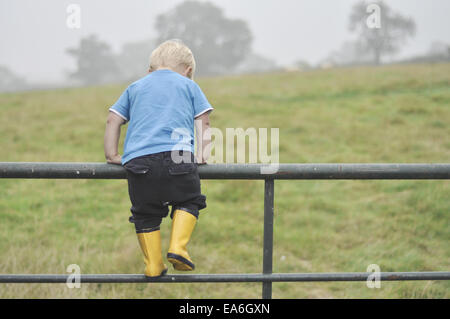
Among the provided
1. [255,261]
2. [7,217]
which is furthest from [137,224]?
[7,217]

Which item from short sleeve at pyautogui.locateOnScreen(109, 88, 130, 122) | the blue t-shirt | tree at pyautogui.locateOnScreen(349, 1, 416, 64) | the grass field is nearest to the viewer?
the blue t-shirt

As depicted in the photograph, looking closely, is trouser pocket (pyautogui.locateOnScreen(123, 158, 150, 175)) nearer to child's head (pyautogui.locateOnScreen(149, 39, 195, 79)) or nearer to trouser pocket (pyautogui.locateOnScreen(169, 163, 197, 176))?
trouser pocket (pyautogui.locateOnScreen(169, 163, 197, 176))

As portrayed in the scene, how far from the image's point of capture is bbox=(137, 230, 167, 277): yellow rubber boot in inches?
72.4

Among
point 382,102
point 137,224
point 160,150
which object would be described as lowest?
point 137,224

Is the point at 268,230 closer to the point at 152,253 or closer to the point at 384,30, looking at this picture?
the point at 152,253

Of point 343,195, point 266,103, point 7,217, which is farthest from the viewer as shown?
point 266,103

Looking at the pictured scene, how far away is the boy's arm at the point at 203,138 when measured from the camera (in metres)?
1.88

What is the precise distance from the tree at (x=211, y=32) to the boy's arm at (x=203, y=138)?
142 feet

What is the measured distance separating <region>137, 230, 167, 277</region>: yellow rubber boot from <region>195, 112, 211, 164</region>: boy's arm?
1.26 ft

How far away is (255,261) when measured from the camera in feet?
15.0

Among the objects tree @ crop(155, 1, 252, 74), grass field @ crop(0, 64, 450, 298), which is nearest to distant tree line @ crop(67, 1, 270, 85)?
tree @ crop(155, 1, 252, 74)
